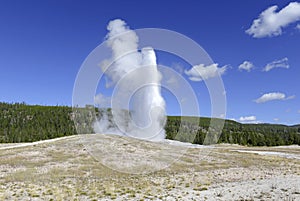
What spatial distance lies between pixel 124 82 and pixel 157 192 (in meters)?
17.6

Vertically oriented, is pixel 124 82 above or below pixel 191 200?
above

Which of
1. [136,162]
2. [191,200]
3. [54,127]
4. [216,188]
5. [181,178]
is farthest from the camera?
[54,127]

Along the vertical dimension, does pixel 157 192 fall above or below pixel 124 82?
below

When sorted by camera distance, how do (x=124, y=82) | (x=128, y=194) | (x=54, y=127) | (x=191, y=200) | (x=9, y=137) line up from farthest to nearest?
(x=54, y=127) → (x=9, y=137) → (x=124, y=82) → (x=128, y=194) → (x=191, y=200)

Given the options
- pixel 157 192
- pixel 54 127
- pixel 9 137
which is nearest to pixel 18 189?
pixel 157 192

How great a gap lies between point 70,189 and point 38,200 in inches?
158

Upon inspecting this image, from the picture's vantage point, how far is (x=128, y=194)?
24.0 meters

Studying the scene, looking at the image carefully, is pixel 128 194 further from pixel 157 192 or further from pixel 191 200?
pixel 191 200

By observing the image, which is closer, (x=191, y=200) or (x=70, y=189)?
(x=191, y=200)

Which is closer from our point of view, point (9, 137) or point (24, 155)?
point (24, 155)

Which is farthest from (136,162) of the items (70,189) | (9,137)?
(9,137)

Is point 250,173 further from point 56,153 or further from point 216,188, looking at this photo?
point 56,153

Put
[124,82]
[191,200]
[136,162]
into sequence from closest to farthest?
[191,200] < [124,82] < [136,162]

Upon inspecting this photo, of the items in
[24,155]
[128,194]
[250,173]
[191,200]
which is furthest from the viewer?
[24,155]
